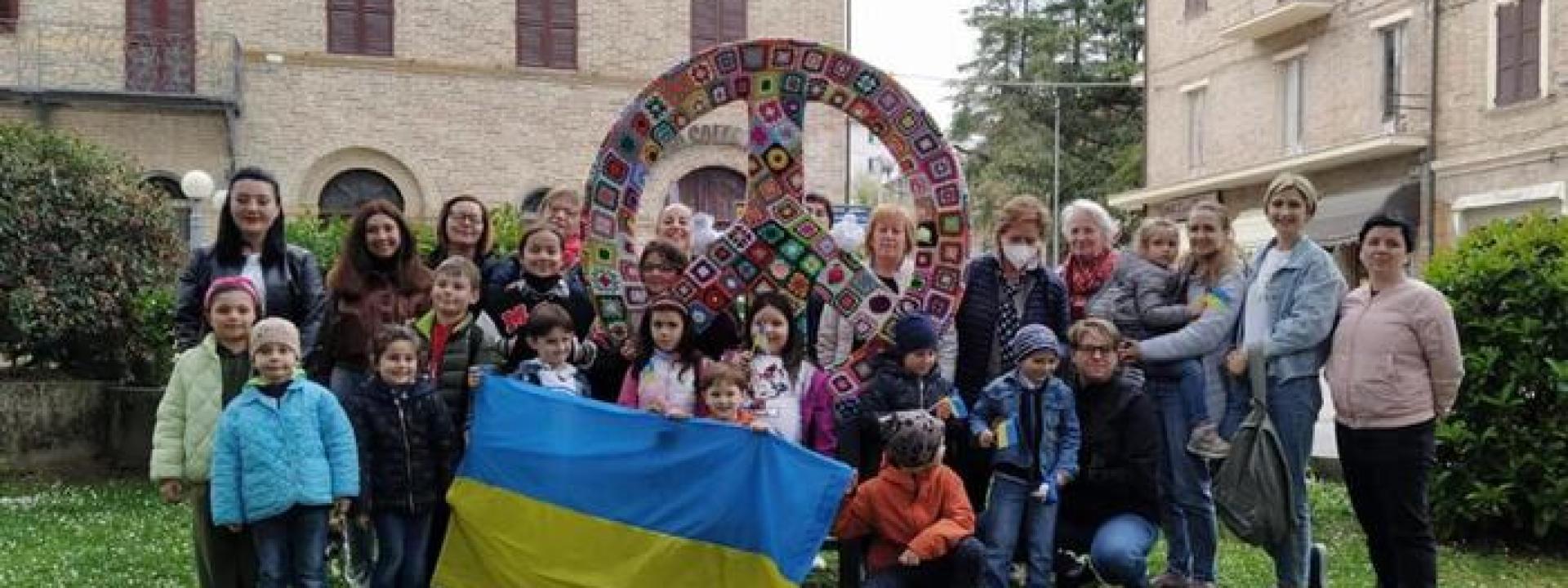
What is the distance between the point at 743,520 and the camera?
5734 millimetres

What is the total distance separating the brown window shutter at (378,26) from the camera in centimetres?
2597

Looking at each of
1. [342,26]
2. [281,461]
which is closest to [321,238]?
[281,461]

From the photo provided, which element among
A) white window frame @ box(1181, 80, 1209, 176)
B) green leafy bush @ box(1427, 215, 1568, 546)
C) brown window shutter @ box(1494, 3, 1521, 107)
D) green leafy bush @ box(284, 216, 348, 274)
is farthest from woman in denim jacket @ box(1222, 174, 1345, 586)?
white window frame @ box(1181, 80, 1209, 176)

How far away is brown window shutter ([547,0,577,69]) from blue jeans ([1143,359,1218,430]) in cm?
2190

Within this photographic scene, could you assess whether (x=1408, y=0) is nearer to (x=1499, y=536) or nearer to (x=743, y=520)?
(x=1499, y=536)

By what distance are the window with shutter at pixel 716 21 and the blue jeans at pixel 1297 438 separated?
22288 millimetres

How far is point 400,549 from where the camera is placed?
19.4 feet

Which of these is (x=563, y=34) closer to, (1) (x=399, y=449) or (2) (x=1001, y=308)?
(2) (x=1001, y=308)

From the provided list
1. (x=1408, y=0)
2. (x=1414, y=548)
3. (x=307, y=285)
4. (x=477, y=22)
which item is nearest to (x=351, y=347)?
(x=307, y=285)

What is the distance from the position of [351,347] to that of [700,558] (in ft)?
5.89

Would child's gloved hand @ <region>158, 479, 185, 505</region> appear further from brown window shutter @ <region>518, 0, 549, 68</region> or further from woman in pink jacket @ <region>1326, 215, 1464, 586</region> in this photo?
brown window shutter @ <region>518, 0, 549, 68</region>

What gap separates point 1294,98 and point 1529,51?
246 inches

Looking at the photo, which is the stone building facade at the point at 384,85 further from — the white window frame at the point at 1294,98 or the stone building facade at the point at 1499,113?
the stone building facade at the point at 1499,113

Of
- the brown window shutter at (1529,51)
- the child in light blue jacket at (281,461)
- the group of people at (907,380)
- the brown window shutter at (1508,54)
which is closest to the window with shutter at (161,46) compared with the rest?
the group of people at (907,380)
